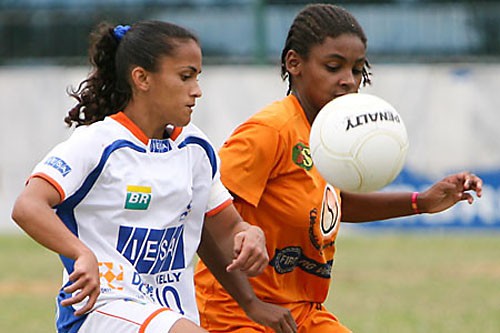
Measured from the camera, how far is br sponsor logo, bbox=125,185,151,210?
405 cm

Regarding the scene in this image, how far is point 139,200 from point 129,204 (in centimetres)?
4

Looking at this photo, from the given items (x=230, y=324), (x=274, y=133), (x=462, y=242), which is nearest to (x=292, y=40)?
(x=274, y=133)

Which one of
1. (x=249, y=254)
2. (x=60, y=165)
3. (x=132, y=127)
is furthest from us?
(x=132, y=127)

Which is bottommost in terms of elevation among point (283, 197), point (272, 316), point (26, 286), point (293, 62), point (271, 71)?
point (26, 286)

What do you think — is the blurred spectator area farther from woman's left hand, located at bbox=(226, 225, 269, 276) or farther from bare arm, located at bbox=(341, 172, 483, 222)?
woman's left hand, located at bbox=(226, 225, 269, 276)

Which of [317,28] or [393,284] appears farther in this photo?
[393,284]

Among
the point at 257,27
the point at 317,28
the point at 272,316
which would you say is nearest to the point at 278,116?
the point at 317,28

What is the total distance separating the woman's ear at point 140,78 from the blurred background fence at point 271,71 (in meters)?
10.8

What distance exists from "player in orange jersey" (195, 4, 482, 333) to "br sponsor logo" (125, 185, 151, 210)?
56 cm

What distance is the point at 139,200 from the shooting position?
4078 millimetres

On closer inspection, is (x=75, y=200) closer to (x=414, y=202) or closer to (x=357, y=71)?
(x=357, y=71)

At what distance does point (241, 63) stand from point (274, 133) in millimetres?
11375

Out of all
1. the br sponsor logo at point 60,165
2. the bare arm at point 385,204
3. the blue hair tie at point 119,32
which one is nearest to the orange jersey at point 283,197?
the bare arm at point 385,204

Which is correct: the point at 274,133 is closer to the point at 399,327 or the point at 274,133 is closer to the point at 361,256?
the point at 399,327
